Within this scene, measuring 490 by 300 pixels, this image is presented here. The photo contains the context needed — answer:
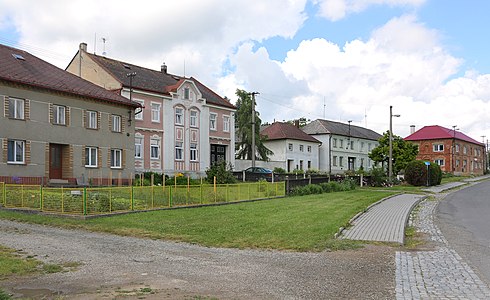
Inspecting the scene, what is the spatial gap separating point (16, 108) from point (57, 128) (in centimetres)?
310

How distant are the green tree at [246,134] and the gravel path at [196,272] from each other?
49.0 m

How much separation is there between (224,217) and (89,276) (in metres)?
9.48

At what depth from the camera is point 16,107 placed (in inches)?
1144

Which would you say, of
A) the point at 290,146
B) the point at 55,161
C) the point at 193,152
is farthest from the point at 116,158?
the point at 290,146

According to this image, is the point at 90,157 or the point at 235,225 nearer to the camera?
the point at 235,225

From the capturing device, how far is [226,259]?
10.2 metres

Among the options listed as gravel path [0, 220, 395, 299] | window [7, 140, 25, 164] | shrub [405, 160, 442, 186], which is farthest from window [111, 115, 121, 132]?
shrub [405, 160, 442, 186]

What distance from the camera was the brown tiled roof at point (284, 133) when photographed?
6531 centimetres

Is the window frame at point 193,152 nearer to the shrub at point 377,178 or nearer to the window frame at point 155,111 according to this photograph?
the window frame at point 155,111

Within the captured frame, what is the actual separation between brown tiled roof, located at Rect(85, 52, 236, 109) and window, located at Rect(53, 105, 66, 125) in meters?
8.62

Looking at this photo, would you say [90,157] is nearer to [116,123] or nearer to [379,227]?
[116,123]

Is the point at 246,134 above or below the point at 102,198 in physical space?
above

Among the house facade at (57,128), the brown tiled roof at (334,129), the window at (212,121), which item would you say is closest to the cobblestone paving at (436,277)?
the house facade at (57,128)

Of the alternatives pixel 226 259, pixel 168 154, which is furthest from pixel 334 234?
pixel 168 154
